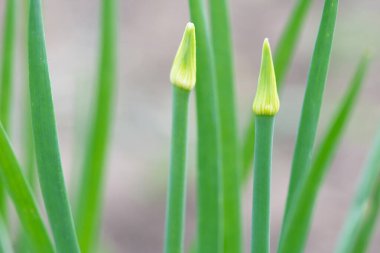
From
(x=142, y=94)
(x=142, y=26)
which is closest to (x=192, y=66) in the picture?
(x=142, y=94)

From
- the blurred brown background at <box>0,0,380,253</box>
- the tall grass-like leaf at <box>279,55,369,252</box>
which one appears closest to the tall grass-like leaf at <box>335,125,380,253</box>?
the tall grass-like leaf at <box>279,55,369,252</box>

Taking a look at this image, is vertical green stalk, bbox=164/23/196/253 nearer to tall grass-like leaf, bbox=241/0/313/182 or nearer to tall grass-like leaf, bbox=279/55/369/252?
tall grass-like leaf, bbox=279/55/369/252

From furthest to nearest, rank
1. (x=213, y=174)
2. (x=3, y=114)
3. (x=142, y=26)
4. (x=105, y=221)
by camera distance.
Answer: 1. (x=142, y=26)
2. (x=105, y=221)
3. (x=3, y=114)
4. (x=213, y=174)

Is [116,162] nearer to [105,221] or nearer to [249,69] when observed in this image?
[105,221]

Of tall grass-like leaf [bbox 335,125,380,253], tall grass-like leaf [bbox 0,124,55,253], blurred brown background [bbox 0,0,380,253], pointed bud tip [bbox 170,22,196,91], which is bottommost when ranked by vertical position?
blurred brown background [bbox 0,0,380,253]

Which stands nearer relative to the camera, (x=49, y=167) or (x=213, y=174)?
(x=49, y=167)

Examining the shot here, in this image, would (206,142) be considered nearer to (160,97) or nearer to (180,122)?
(180,122)

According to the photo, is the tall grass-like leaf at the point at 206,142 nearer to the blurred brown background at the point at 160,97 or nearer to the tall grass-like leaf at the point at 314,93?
the tall grass-like leaf at the point at 314,93
